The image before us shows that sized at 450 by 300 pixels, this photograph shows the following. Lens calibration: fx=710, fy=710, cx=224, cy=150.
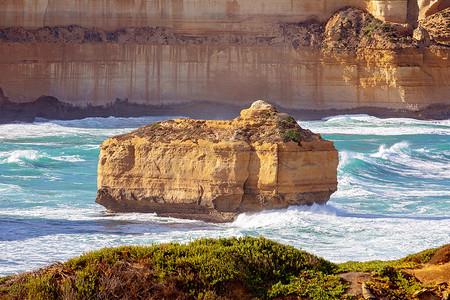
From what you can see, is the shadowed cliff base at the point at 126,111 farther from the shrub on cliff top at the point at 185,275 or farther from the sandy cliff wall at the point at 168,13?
the shrub on cliff top at the point at 185,275

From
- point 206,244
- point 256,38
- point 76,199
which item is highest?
point 256,38

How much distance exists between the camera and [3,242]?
13109mm

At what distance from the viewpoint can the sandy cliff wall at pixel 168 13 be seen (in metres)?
49.2

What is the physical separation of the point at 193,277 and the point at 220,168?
23.9 feet

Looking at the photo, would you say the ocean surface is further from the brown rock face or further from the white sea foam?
the white sea foam

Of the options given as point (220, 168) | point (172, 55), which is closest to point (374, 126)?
point (172, 55)

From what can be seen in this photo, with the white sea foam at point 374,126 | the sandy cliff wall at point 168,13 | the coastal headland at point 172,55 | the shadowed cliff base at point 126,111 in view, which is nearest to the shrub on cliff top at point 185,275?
the white sea foam at point 374,126

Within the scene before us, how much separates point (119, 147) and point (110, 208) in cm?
137

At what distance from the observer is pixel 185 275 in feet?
23.6

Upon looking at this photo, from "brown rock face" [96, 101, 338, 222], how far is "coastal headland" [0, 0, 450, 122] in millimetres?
33557

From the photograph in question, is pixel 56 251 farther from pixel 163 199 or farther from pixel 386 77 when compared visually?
pixel 386 77

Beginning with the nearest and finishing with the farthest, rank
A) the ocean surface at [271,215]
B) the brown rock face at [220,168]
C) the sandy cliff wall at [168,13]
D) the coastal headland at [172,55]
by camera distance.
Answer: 1. the ocean surface at [271,215]
2. the brown rock face at [220,168]
3. the coastal headland at [172,55]
4. the sandy cliff wall at [168,13]

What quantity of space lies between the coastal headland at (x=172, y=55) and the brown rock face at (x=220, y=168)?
110 feet

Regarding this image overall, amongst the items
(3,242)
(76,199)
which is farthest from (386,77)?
(3,242)
